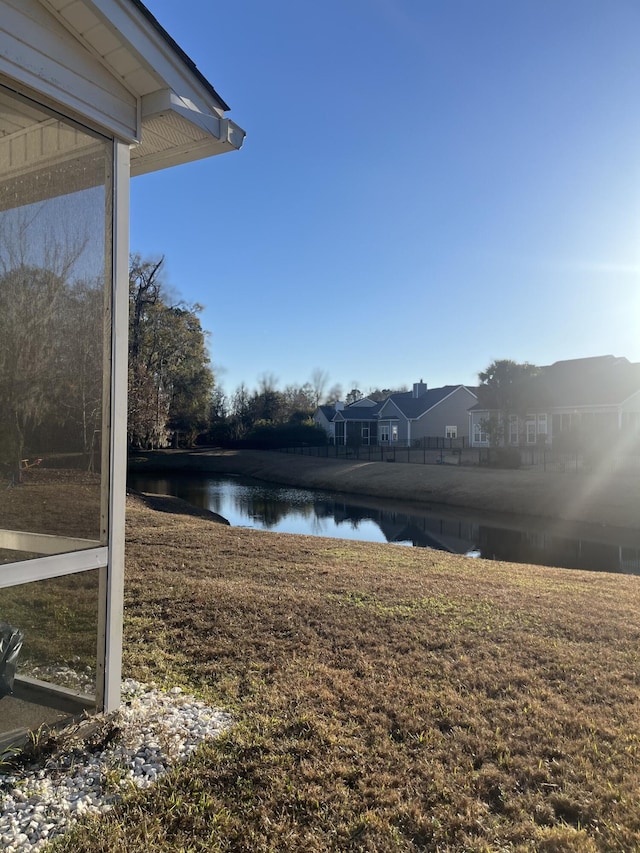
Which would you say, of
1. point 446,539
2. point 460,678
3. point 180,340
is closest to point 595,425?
point 446,539

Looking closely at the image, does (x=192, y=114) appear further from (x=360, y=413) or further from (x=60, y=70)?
(x=360, y=413)

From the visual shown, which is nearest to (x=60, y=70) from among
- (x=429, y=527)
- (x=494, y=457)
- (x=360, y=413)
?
(x=429, y=527)

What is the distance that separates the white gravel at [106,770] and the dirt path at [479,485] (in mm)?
17000

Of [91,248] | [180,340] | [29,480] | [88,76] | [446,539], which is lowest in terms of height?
[446,539]

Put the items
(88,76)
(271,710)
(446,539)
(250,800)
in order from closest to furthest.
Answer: (250,800), (88,76), (271,710), (446,539)

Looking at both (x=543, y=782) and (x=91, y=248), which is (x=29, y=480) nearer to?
(x=91, y=248)

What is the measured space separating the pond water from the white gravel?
10.5 meters

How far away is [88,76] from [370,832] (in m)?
3.75

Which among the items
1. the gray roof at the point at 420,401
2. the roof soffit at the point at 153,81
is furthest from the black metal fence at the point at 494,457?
the roof soffit at the point at 153,81

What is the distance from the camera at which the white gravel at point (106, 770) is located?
2.37m

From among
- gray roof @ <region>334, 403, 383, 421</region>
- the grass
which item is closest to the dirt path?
gray roof @ <region>334, 403, 383, 421</region>

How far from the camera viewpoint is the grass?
2.36 metres

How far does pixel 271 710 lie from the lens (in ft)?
11.0

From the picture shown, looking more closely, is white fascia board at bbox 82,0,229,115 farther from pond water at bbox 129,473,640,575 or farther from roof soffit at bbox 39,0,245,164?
pond water at bbox 129,473,640,575
